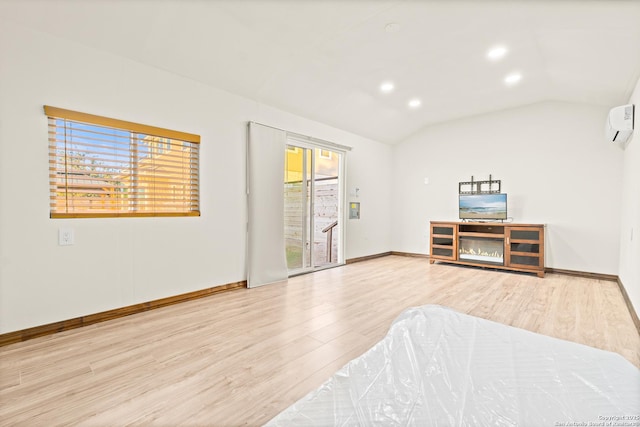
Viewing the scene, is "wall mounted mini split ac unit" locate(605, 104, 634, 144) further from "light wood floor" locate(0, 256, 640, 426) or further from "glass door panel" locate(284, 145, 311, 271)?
"glass door panel" locate(284, 145, 311, 271)

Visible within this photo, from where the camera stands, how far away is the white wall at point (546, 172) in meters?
4.50

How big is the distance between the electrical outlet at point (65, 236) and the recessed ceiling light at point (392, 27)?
346cm

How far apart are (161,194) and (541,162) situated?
5.76 meters

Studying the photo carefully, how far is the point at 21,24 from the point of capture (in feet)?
7.64

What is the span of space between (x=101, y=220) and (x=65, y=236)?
11.4 inches

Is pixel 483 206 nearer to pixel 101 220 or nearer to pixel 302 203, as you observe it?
pixel 302 203

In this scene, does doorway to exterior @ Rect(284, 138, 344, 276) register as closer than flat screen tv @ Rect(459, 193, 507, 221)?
Yes

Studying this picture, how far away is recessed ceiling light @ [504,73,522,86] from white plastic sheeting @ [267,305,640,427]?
4.04 m

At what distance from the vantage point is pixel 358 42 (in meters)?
3.16

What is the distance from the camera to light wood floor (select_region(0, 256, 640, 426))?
1.57 meters

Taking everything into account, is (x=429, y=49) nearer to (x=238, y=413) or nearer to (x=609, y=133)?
(x=609, y=133)

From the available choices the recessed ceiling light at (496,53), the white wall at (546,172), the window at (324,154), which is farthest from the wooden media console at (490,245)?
the recessed ceiling light at (496,53)

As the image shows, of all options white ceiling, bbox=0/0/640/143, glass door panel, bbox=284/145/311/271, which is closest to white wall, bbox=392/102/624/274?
white ceiling, bbox=0/0/640/143

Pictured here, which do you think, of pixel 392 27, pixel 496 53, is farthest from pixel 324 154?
pixel 496 53
